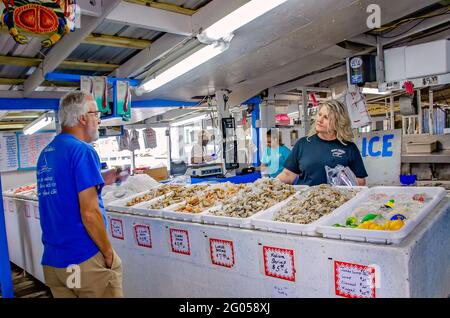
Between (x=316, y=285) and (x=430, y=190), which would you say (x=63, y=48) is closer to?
(x=316, y=285)

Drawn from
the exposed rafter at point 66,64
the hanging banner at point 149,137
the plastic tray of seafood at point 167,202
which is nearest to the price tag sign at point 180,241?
the plastic tray of seafood at point 167,202

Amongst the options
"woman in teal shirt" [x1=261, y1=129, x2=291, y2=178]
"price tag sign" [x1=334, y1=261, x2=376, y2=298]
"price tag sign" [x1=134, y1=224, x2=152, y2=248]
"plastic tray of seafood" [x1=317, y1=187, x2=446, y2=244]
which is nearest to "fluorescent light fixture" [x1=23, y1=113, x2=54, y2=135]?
"woman in teal shirt" [x1=261, y1=129, x2=291, y2=178]

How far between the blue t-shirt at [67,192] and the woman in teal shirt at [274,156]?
393cm

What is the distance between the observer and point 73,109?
2.02 meters

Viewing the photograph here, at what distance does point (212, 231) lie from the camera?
2189mm

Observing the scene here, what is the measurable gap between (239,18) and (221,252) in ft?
5.65

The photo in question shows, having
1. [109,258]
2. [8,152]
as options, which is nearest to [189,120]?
[8,152]

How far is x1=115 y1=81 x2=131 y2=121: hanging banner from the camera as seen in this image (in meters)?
4.34

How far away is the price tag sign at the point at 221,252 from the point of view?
2.11m

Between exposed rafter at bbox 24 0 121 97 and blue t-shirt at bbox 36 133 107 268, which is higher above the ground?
exposed rafter at bbox 24 0 121 97

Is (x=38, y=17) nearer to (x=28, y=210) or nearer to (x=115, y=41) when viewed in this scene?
(x=115, y=41)

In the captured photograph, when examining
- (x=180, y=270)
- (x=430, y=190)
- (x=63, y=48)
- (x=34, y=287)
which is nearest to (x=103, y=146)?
(x=34, y=287)

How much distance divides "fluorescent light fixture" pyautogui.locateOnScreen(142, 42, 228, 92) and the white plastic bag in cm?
146

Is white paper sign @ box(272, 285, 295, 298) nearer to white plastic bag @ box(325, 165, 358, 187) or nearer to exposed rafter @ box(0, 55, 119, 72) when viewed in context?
white plastic bag @ box(325, 165, 358, 187)
